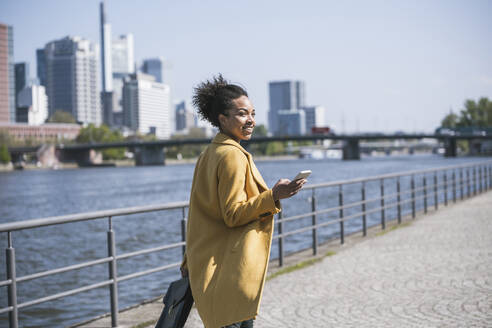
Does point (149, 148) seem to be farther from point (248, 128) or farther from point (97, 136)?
point (248, 128)

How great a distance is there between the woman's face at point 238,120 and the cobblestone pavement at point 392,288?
2.55 meters

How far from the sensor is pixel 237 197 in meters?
2.88

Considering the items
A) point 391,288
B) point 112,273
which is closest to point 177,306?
point 112,273

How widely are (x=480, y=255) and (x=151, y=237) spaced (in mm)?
14014

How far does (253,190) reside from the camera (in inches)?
116

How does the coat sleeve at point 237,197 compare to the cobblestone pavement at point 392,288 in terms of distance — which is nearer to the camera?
the coat sleeve at point 237,197

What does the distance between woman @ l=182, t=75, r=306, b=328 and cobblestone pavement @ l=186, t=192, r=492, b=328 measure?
2345mm

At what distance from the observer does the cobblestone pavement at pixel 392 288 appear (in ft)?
17.4

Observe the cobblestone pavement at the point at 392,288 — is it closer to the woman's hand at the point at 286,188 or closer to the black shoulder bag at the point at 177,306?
the black shoulder bag at the point at 177,306

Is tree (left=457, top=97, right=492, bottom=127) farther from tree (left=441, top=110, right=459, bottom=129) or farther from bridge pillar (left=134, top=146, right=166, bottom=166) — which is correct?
bridge pillar (left=134, top=146, right=166, bottom=166)

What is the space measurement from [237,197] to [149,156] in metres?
107

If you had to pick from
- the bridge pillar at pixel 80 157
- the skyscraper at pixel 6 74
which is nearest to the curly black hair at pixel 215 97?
the bridge pillar at pixel 80 157

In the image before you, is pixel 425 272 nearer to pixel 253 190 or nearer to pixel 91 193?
pixel 253 190

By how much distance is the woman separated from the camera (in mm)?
2875
